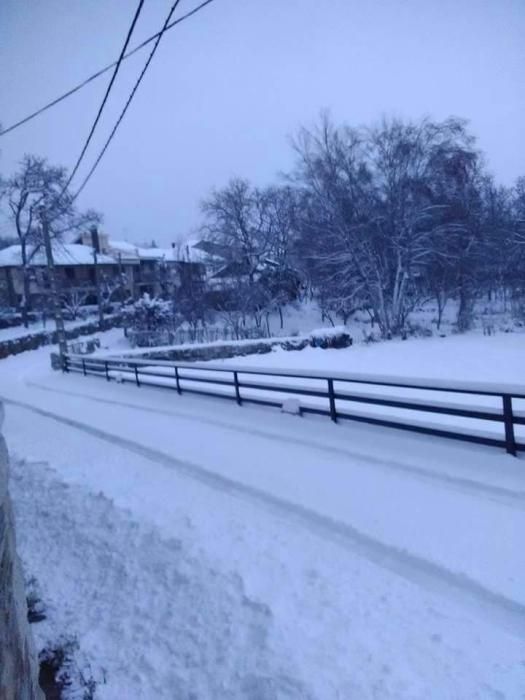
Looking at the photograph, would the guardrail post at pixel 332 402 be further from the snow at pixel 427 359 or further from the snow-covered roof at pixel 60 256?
the snow-covered roof at pixel 60 256

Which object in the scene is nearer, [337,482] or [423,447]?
[337,482]

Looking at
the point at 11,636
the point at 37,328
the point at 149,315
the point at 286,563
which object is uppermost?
the point at 149,315

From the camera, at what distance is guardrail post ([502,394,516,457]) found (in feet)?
17.2

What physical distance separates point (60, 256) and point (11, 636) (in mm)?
54995

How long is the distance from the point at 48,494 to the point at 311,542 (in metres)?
3.90

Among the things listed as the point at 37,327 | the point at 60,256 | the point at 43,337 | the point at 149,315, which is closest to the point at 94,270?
the point at 60,256

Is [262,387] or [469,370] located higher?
[262,387]

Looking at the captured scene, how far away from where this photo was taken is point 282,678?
282cm

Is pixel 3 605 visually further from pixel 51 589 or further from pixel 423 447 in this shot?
pixel 423 447

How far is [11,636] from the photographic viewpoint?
7.22ft

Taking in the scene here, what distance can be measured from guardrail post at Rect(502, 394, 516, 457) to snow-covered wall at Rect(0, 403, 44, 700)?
5.15m

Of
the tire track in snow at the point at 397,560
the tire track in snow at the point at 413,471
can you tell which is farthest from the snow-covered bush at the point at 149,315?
the tire track in snow at the point at 397,560

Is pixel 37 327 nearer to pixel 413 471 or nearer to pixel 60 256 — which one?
pixel 60 256

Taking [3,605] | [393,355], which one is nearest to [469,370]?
[393,355]
